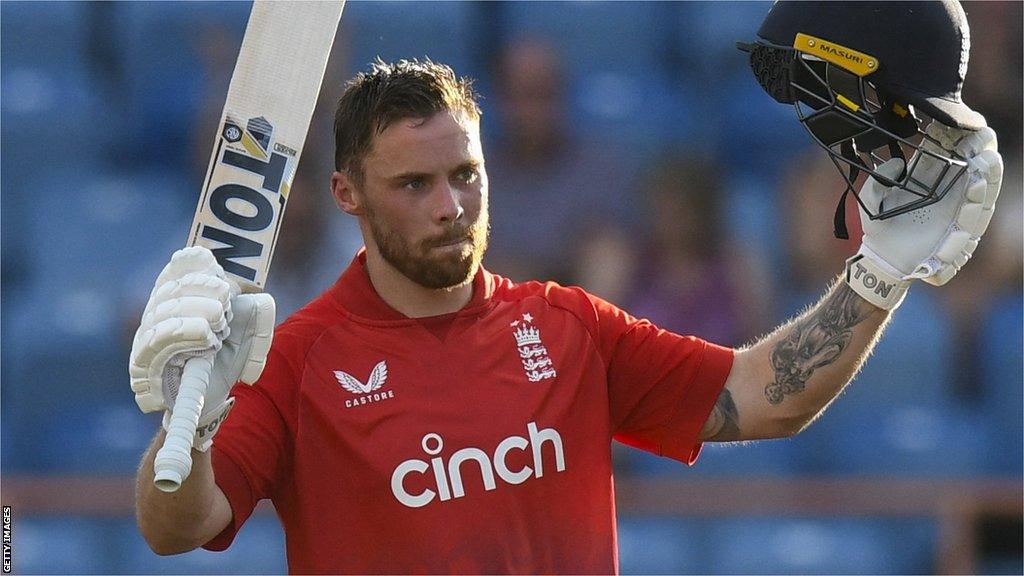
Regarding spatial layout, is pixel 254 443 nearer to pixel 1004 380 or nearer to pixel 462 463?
pixel 462 463

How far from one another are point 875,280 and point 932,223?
6.2 inches

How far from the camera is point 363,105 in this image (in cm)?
285

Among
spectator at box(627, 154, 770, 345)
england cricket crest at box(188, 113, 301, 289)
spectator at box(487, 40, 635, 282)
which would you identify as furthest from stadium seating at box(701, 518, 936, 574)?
england cricket crest at box(188, 113, 301, 289)

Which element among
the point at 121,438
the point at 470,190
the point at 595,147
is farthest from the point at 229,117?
the point at 595,147

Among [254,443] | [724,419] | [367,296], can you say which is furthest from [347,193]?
[724,419]

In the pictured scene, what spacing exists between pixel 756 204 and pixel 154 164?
2.45 meters

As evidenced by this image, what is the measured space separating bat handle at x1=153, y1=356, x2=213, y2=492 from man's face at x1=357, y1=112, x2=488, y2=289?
591 mm

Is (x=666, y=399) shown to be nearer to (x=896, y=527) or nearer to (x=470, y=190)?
(x=470, y=190)

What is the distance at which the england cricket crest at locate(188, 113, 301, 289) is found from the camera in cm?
254

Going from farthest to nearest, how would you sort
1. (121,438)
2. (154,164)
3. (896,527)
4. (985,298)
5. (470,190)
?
1. (154,164)
2. (985,298)
3. (121,438)
4. (896,527)
5. (470,190)

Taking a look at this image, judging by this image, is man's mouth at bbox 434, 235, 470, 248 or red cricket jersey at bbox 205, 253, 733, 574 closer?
red cricket jersey at bbox 205, 253, 733, 574

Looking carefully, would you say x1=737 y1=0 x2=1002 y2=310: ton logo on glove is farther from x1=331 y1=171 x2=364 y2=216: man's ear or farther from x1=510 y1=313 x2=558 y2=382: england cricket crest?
x1=331 y1=171 x2=364 y2=216: man's ear

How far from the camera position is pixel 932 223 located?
2613mm

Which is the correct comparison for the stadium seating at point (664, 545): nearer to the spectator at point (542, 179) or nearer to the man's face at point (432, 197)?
the spectator at point (542, 179)
